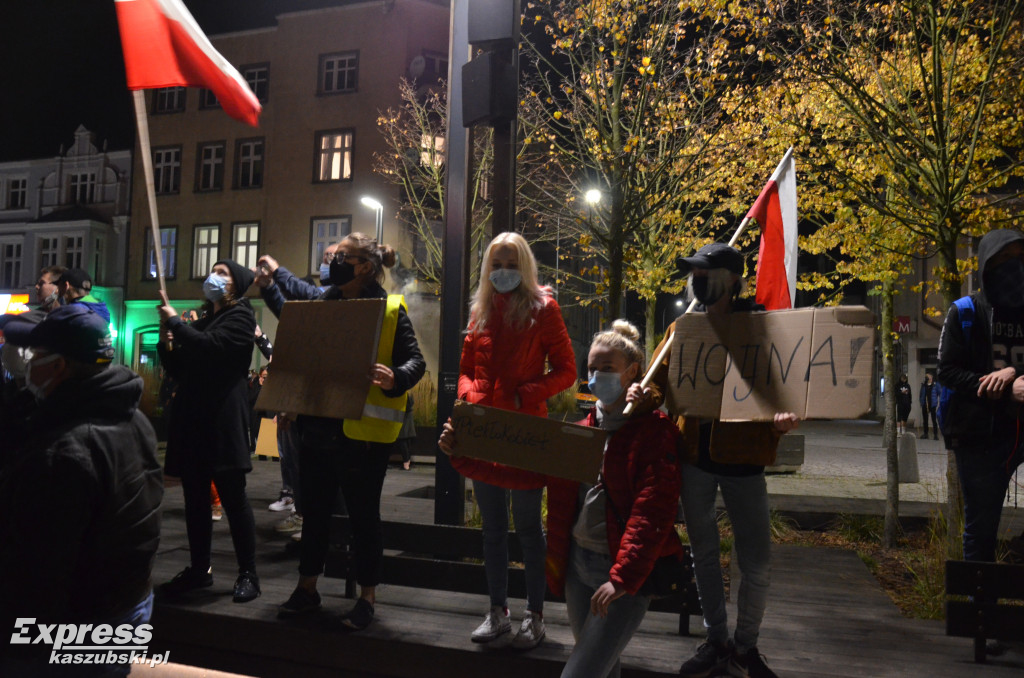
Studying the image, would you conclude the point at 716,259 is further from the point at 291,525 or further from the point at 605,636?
the point at 291,525

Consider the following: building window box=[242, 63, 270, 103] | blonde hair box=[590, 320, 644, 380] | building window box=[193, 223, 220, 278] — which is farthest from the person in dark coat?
building window box=[193, 223, 220, 278]

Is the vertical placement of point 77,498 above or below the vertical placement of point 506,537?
above

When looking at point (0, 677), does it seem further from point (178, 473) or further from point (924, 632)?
point (924, 632)

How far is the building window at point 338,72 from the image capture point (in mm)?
30766

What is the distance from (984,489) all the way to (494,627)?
2.71 m

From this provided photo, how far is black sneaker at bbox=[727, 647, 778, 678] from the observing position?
364 centimetres

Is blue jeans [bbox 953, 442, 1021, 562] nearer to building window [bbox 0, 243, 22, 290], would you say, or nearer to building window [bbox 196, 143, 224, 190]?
building window [bbox 196, 143, 224, 190]

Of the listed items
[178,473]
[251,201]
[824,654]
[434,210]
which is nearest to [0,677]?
[178,473]

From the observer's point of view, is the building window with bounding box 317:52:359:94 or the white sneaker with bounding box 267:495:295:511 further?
the building window with bounding box 317:52:359:94

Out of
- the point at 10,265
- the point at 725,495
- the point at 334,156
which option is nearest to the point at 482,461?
the point at 725,495

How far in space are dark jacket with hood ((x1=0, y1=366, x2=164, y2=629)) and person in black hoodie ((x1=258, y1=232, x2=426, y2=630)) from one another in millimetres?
1693

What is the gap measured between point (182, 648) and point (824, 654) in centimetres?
358

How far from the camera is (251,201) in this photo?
32.4 metres

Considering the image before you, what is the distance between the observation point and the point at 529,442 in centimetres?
344
